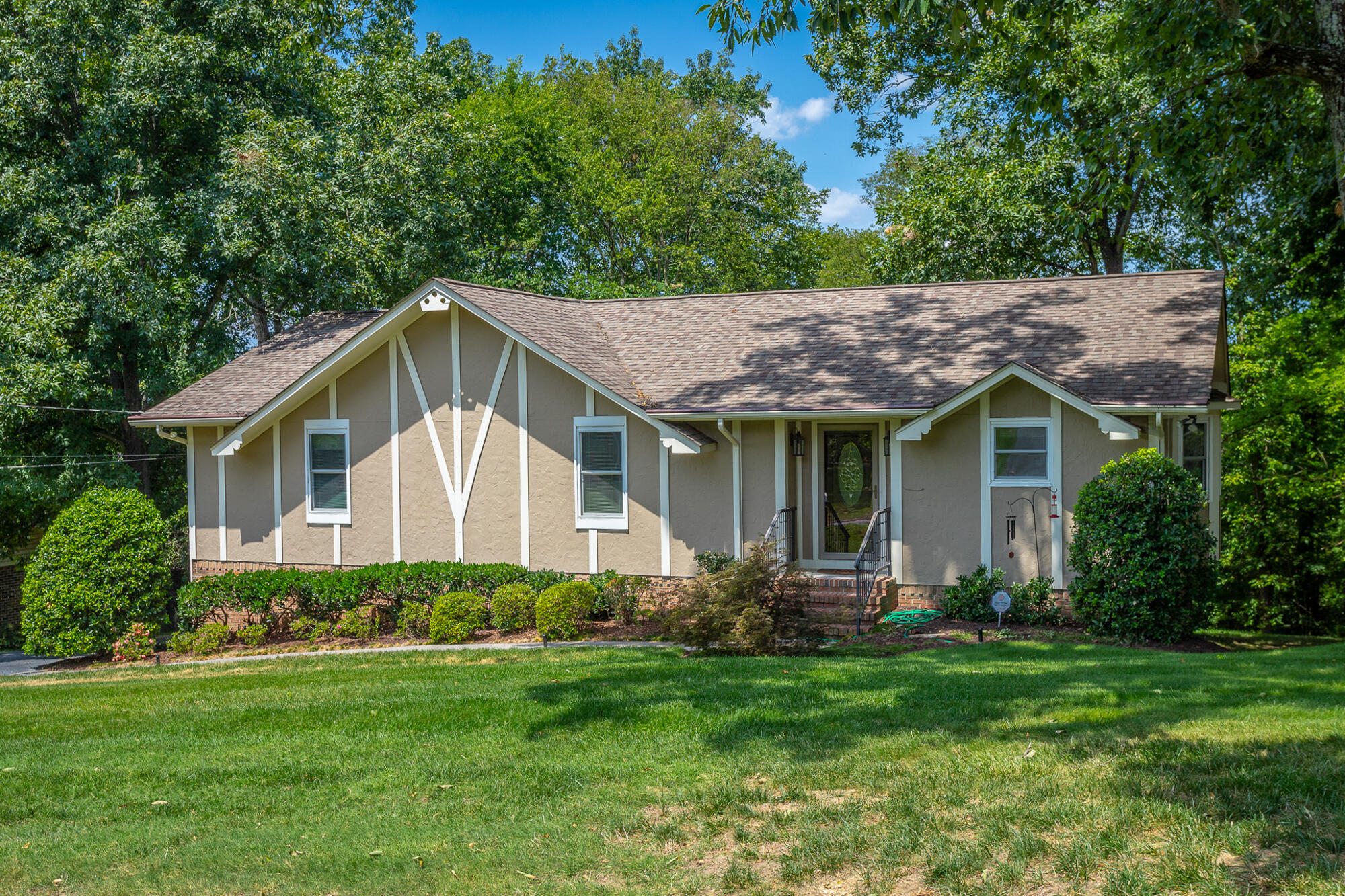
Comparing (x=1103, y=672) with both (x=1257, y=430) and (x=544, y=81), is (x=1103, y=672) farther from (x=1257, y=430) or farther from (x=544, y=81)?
(x=544, y=81)

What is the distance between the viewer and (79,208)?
2036cm

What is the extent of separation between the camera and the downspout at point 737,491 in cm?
1526

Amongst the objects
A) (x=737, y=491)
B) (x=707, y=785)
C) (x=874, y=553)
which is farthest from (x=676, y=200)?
(x=707, y=785)

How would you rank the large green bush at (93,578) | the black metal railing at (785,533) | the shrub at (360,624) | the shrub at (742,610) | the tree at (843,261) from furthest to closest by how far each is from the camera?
the tree at (843,261)
the large green bush at (93,578)
the shrub at (360,624)
the black metal railing at (785,533)
the shrub at (742,610)

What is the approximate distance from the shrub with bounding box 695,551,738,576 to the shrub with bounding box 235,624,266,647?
6792mm

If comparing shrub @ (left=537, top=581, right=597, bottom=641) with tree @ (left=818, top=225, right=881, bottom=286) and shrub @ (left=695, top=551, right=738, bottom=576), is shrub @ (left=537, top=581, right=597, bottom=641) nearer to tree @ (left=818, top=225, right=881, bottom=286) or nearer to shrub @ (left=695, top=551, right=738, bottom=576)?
shrub @ (left=695, top=551, right=738, bottom=576)

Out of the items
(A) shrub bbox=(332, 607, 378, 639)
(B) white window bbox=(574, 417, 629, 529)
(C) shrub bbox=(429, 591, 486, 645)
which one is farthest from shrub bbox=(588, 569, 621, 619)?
(A) shrub bbox=(332, 607, 378, 639)

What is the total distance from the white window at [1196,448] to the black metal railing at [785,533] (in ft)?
20.8

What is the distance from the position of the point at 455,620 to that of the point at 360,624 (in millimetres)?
1926

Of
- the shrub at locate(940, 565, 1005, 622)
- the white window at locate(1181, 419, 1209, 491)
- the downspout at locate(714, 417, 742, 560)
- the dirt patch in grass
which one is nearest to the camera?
the dirt patch in grass

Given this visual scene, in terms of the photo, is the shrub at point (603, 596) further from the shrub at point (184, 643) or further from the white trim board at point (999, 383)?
the shrub at point (184, 643)

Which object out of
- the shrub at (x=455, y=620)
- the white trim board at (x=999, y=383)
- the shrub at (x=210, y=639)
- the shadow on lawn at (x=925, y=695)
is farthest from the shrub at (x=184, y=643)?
the white trim board at (x=999, y=383)

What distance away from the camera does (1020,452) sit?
13953 millimetres

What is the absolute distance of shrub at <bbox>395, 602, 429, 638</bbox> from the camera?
14.8 metres
